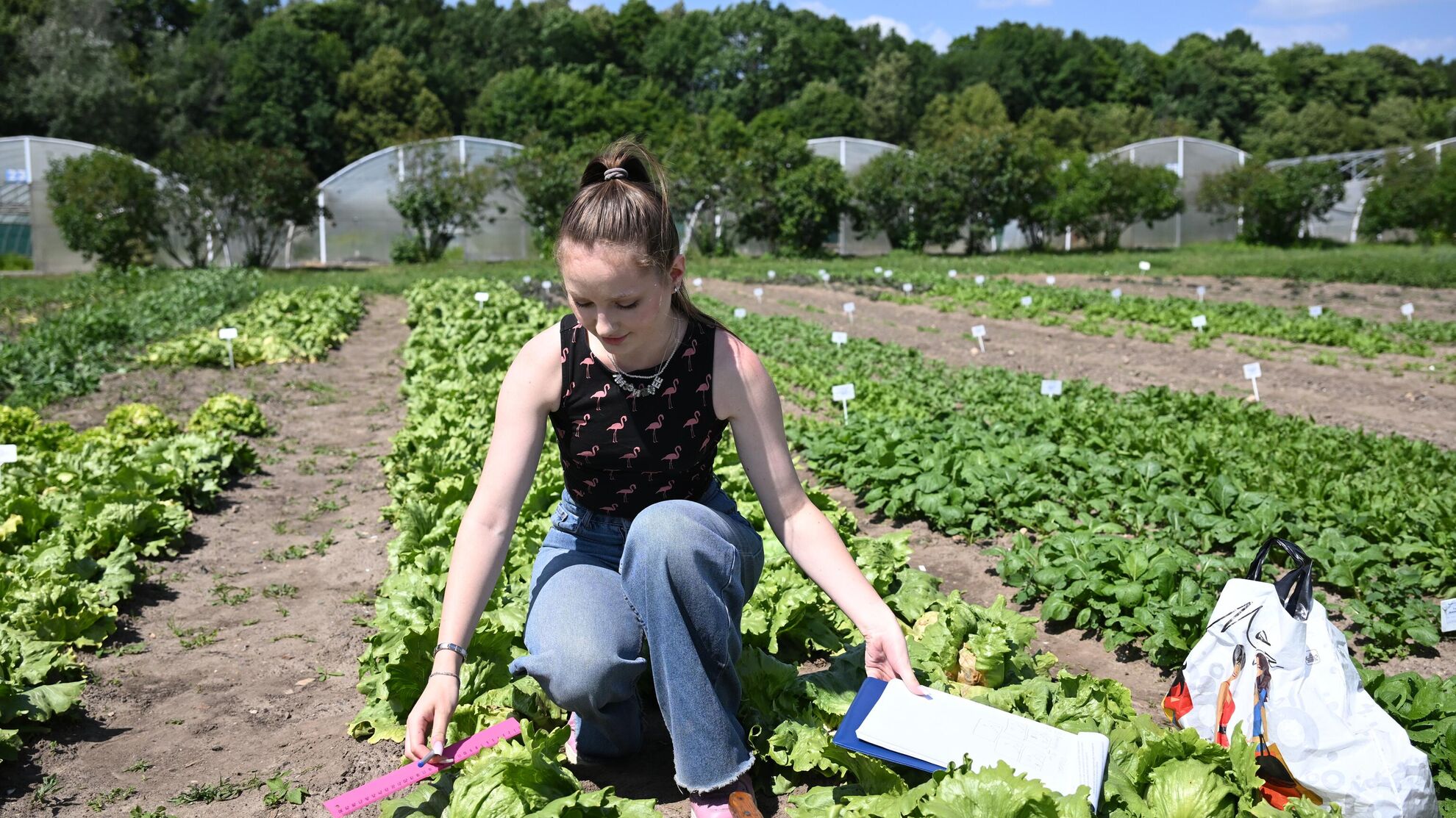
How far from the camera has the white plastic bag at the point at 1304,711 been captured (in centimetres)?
235

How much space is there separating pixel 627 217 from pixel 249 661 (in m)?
2.49

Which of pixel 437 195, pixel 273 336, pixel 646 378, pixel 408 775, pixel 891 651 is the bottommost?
pixel 408 775

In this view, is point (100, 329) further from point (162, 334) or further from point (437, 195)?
point (437, 195)

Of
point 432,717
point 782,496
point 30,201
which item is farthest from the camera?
point 30,201

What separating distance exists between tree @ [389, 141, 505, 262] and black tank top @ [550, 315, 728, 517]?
94.2 ft

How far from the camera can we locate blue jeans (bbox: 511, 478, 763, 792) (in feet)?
7.79

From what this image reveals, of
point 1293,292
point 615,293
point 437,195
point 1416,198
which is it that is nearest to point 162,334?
point 615,293

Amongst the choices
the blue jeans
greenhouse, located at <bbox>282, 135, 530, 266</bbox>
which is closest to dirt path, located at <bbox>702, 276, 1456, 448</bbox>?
the blue jeans

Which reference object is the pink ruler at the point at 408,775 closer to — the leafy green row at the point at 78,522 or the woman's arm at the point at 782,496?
the woman's arm at the point at 782,496

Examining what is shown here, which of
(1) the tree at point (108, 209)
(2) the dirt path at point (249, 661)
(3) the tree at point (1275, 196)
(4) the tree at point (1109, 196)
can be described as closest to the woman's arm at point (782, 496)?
(2) the dirt path at point (249, 661)

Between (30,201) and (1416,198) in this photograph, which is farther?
(1416,198)

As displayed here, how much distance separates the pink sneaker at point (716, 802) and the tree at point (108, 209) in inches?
Answer: 1036

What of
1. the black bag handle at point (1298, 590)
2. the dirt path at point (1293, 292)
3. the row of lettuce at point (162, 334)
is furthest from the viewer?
the dirt path at point (1293, 292)

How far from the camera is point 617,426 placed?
8.52 feet
